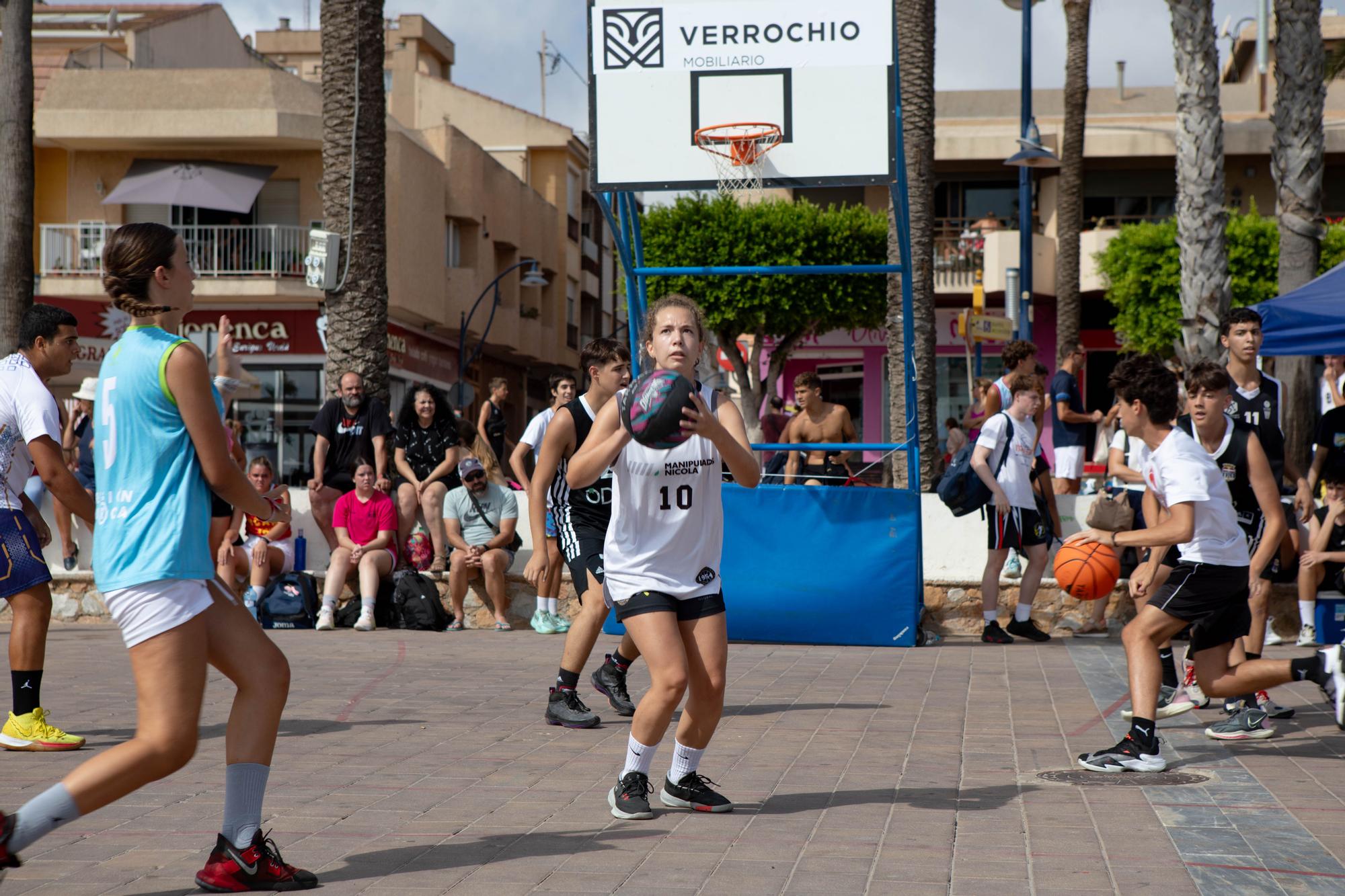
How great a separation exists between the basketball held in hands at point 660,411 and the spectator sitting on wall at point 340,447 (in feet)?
27.8

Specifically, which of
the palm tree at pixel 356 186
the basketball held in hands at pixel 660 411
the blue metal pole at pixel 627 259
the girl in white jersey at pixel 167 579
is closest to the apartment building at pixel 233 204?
the palm tree at pixel 356 186

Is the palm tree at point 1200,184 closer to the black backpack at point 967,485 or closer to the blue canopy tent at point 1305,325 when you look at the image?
the black backpack at point 967,485

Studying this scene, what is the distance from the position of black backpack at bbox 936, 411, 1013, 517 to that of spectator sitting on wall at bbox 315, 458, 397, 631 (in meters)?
4.77

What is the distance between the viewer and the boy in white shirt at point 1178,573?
238 inches

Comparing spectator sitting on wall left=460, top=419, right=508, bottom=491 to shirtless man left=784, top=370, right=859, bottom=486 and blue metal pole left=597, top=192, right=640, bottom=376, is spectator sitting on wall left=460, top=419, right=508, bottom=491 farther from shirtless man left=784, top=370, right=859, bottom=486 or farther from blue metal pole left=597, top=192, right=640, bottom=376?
shirtless man left=784, top=370, right=859, bottom=486

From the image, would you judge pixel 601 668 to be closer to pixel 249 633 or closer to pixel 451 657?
pixel 451 657

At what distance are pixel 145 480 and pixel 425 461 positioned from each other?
906 cm

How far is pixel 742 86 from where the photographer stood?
36.8 ft

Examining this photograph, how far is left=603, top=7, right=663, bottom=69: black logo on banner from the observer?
11273 mm

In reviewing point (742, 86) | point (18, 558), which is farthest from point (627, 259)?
point (18, 558)

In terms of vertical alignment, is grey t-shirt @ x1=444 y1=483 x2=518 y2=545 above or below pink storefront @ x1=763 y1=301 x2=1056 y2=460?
below

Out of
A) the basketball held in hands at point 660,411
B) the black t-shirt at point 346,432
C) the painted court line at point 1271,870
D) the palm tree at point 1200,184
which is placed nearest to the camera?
the painted court line at point 1271,870

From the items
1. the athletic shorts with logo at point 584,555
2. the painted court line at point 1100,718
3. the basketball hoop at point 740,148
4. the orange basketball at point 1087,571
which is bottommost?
the painted court line at point 1100,718

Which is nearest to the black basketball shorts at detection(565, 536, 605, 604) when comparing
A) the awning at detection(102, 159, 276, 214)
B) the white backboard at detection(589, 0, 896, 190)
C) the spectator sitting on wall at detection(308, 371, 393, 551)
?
the white backboard at detection(589, 0, 896, 190)
